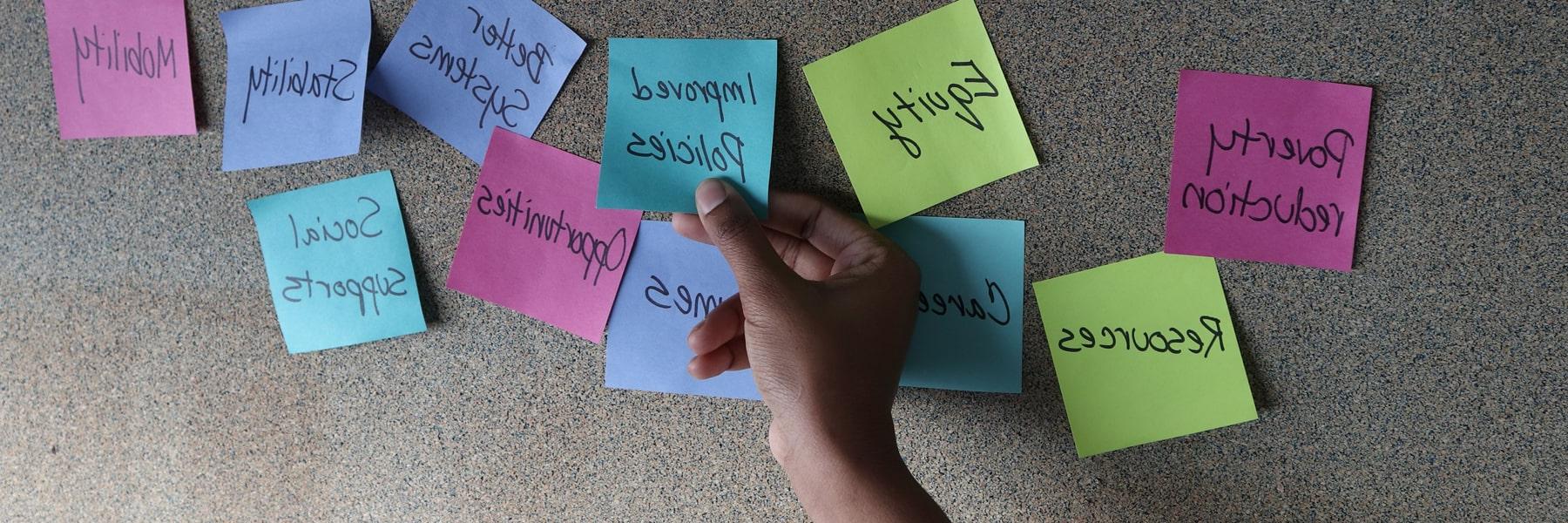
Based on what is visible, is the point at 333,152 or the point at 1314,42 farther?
the point at 333,152

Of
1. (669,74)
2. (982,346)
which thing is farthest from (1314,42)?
(669,74)

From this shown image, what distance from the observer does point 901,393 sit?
581 mm

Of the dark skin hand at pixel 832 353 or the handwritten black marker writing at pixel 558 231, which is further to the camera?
the handwritten black marker writing at pixel 558 231

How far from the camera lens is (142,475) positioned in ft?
2.27

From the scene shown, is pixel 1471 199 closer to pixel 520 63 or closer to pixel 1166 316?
pixel 1166 316

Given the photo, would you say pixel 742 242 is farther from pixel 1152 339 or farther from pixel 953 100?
pixel 1152 339

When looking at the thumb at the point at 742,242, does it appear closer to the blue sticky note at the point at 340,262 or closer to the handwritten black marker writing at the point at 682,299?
the handwritten black marker writing at the point at 682,299

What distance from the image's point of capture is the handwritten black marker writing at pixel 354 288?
2.04 ft

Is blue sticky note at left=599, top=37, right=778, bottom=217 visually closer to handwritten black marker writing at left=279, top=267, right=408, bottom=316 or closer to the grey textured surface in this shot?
the grey textured surface

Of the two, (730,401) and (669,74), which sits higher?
(669,74)

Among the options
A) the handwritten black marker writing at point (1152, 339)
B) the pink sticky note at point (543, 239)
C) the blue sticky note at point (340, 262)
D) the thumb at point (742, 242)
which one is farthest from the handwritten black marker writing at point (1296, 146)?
the blue sticky note at point (340, 262)

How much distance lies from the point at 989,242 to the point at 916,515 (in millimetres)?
175

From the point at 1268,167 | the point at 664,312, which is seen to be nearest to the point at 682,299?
the point at 664,312

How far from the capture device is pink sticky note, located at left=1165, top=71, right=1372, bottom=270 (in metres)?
0.50
